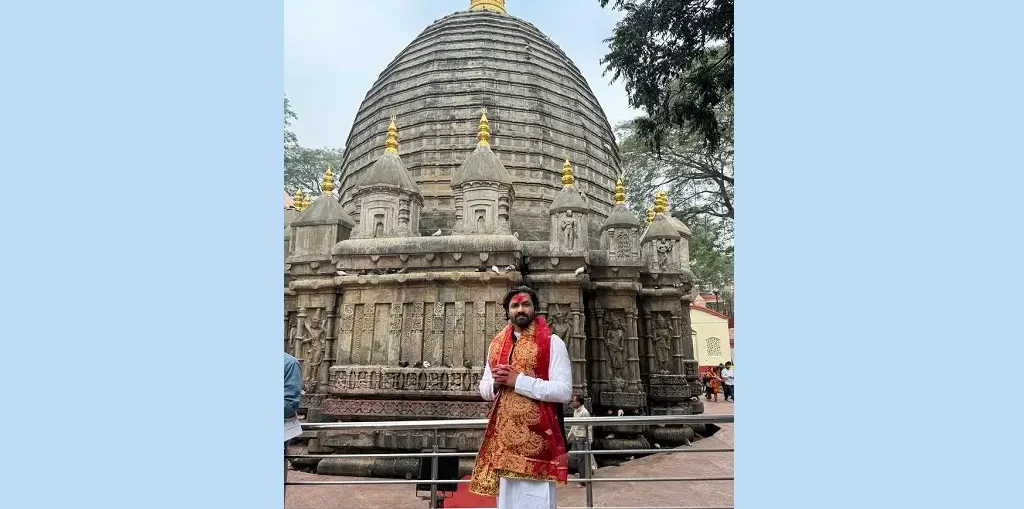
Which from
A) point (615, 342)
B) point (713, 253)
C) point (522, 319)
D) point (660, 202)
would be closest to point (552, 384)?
point (522, 319)

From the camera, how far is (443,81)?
11.8 metres

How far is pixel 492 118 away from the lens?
11289 mm

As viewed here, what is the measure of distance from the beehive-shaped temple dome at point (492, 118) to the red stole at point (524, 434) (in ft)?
24.1

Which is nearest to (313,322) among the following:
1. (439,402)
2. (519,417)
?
(439,402)

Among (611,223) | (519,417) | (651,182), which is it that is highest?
(651,182)

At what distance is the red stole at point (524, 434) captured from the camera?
Result: 2.74 metres

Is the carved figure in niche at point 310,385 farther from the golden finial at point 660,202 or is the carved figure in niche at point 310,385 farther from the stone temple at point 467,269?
the golden finial at point 660,202

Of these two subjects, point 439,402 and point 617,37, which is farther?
point 439,402

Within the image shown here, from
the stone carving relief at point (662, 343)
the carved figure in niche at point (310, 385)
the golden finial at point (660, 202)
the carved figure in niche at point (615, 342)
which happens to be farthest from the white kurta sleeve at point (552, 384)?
the stone carving relief at point (662, 343)

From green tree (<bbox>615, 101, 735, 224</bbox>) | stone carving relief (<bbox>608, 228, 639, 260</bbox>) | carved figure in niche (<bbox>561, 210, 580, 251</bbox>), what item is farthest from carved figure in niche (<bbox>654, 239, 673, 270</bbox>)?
carved figure in niche (<bbox>561, 210, 580, 251</bbox>)

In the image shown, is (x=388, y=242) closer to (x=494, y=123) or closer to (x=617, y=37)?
(x=617, y=37)

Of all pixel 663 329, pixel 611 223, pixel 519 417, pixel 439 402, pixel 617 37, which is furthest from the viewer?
pixel 663 329

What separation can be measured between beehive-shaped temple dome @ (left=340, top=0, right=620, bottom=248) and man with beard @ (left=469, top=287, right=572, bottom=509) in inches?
289

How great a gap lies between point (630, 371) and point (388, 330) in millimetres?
3872
